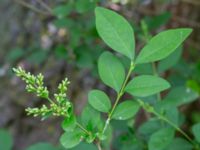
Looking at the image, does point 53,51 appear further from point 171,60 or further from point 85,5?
point 171,60

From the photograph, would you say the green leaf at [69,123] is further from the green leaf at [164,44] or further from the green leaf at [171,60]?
the green leaf at [171,60]

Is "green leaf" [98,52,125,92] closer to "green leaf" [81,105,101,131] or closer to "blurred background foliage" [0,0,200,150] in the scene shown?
"green leaf" [81,105,101,131]

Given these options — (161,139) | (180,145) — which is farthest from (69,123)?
(180,145)

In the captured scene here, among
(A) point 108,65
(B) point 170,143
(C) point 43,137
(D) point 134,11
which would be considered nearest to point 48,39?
(D) point 134,11

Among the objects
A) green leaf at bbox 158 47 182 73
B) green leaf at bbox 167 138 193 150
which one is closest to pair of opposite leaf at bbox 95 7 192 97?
green leaf at bbox 167 138 193 150

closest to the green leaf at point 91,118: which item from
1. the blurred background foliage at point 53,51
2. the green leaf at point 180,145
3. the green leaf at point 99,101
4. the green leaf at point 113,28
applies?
the green leaf at point 99,101

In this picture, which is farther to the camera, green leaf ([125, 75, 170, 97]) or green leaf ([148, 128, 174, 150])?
green leaf ([148, 128, 174, 150])
